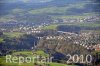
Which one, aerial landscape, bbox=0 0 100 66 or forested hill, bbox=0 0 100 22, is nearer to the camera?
aerial landscape, bbox=0 0 100 66

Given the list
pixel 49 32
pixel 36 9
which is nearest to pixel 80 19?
pixel 49 32

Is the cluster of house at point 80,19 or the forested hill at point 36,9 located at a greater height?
the forested hill at point 36,9

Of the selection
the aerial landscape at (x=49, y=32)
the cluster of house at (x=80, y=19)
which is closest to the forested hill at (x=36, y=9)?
the aerial landscape at (x=49, y=32)

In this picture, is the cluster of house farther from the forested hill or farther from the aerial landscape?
the forested hill

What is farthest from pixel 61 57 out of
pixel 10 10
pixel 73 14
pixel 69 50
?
pixel 10 10

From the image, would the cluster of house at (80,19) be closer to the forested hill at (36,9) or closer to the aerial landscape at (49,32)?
the aerial landscape at (49,32)

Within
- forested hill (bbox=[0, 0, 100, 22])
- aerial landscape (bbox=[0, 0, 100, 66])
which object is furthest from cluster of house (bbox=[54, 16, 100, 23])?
forested hill (bbox=[0, 0, 100, 22])

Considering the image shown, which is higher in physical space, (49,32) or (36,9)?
(36,9)

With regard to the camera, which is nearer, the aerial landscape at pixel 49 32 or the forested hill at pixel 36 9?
the aerial landscape at pixel 49 32

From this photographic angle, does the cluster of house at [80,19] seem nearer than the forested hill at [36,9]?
Yes

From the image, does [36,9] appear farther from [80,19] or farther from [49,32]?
[80,19]
